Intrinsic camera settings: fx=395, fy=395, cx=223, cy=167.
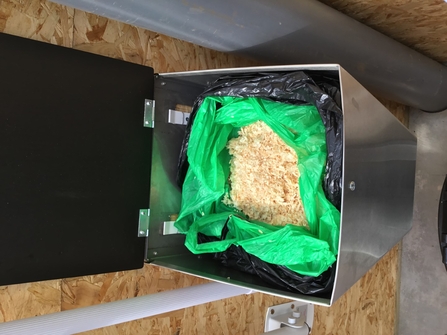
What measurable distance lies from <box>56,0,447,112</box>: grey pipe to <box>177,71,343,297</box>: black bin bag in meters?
0.16

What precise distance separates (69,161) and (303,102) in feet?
Result: 2.00

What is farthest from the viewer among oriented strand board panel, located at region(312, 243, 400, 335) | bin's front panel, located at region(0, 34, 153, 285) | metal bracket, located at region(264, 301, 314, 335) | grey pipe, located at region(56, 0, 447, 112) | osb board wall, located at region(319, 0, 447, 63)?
oriented strand board panel, located at region(312, 243, 400, 335)

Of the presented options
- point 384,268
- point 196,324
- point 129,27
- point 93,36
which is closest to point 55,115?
point 93,36

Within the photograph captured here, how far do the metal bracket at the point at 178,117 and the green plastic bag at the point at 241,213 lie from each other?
4.0 inches

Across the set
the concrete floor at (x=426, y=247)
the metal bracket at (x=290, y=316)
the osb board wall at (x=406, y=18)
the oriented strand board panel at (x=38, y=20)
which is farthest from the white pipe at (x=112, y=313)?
the concrete floor at (x=426, y=247)

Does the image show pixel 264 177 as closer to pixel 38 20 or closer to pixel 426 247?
pixel 38 20

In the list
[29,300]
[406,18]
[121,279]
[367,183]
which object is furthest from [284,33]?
[29,300]

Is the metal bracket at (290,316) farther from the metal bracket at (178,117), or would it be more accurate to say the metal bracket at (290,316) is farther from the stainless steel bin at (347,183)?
the metal bracket at (178,117)

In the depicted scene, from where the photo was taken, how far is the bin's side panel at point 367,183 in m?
0.90

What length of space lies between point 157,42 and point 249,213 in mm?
618

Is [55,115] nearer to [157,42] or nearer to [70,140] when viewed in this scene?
[70,140]

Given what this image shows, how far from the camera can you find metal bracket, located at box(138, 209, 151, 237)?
3.69 feet

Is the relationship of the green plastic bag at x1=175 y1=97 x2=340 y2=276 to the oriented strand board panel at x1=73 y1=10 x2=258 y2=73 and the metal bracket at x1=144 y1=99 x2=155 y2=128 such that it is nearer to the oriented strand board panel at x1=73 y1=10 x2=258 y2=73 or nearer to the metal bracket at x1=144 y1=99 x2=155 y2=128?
the metal bracket at x1=144 y1=99 x2=155 y2=128

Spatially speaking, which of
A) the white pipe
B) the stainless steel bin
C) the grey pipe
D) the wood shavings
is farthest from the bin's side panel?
the white pipe
